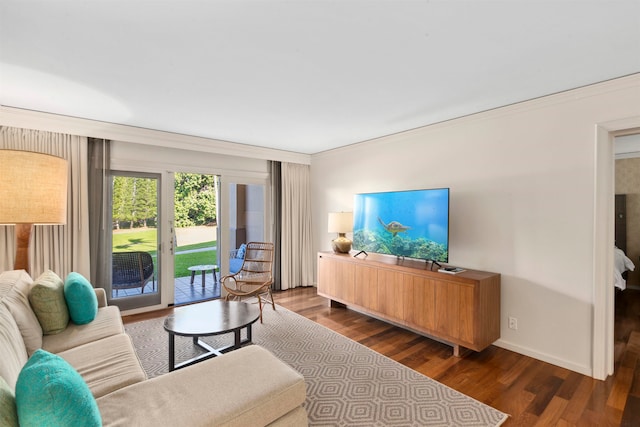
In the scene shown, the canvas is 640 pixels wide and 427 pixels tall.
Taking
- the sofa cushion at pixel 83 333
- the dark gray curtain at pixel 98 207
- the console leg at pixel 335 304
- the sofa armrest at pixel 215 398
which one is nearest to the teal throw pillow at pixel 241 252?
the console leg at pixel 335 304

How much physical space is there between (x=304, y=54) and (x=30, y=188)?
2399 mm

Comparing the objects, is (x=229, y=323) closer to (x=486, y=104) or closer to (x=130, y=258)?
(x=130, y=258)

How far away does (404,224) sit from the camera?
3.55 metres

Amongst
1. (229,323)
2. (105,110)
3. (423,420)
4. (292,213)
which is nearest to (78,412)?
(229,323)

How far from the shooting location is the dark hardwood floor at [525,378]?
2.07 meters

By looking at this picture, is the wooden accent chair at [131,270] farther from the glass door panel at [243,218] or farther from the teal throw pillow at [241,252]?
the teal throw pillow at [241,252]

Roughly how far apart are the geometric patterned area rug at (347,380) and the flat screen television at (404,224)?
1200 millimetres

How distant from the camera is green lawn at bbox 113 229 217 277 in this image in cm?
398

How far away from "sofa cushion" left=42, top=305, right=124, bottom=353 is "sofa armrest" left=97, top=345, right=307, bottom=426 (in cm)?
97

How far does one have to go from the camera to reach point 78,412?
1.07 m

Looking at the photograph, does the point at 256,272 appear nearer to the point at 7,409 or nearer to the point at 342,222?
the point at 342,222

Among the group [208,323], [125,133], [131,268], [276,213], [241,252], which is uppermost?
[125,133]

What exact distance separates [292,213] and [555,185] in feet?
12.3

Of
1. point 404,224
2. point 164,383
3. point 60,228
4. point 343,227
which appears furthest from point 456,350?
point 60,228
